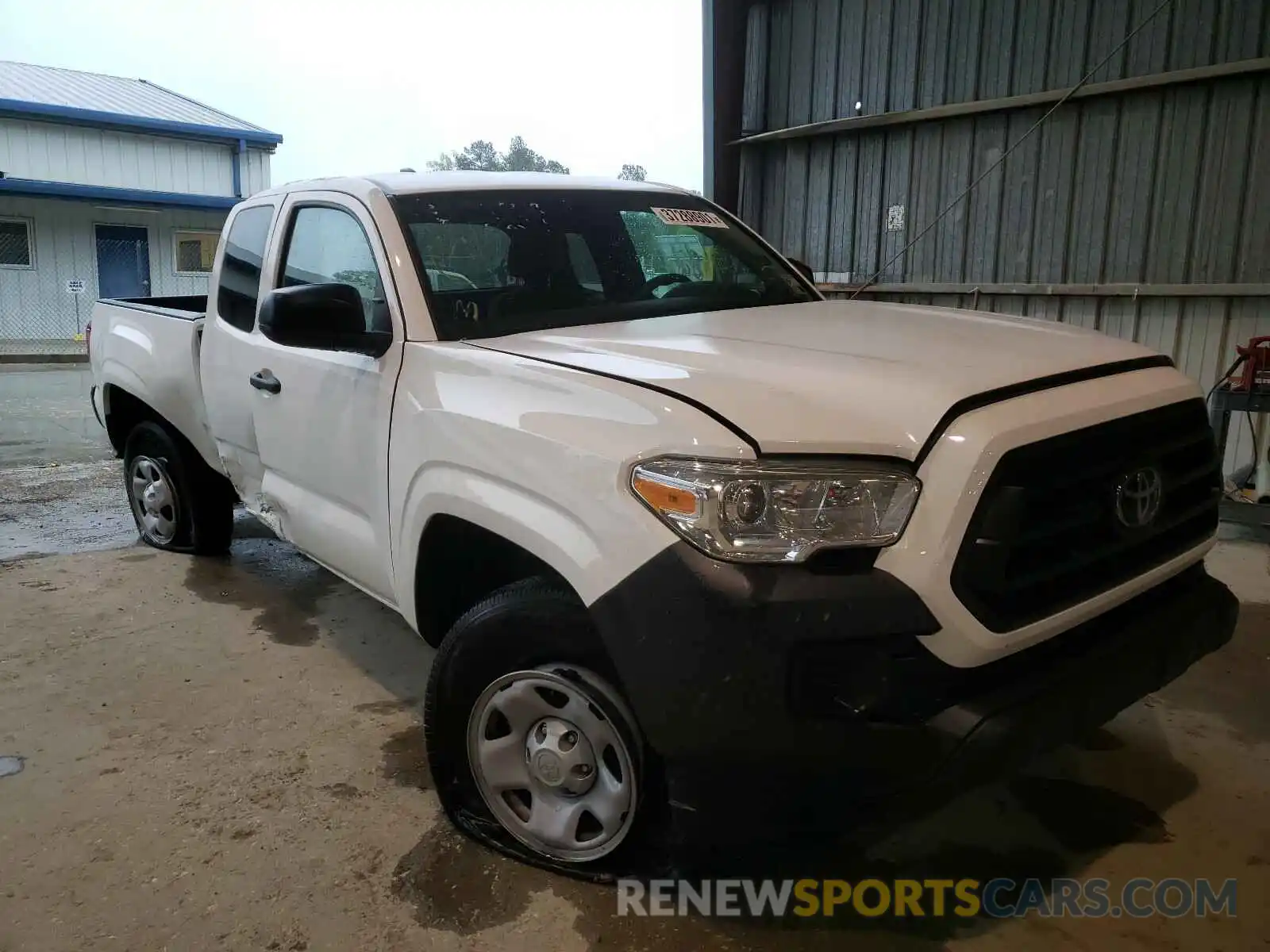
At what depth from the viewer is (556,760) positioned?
2250 millimetres

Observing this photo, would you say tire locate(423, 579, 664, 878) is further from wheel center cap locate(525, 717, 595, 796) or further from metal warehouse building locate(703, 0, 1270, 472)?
metal warehouse building locate(703, 0, 1270, 472)

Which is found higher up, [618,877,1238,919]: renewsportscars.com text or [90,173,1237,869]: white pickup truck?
[90,173,1237,869]: white pickup truck

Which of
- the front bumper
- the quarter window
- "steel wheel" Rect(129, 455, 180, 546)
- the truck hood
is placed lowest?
"steel wheel" Rect(129, 455, 180, 546)

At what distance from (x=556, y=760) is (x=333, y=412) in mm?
1381

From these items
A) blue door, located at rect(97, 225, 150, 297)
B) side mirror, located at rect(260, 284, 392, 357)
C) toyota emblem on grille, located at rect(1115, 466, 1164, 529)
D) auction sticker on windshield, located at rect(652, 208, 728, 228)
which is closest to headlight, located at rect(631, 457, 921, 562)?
toyota emblem on grille, located at rect(1115, 466, 1164, 529)

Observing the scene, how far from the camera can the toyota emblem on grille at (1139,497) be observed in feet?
6.94

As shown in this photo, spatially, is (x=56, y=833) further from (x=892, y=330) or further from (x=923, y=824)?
(x=892, y=330)

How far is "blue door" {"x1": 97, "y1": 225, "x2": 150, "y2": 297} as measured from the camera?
1789cm

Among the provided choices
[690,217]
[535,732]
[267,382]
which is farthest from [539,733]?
[690,217]

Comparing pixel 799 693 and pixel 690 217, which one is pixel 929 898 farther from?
pixel 690 217

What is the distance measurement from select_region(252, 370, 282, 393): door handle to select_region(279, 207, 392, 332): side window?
326 mm

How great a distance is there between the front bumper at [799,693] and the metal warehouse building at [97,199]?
17.2 meters

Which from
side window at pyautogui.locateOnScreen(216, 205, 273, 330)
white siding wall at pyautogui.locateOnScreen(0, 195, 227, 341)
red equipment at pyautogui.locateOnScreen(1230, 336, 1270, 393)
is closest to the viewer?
side window at pyautogui.locateOnScreen(216, 205, 273, 330)

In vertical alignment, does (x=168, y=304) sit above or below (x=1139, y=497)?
above
